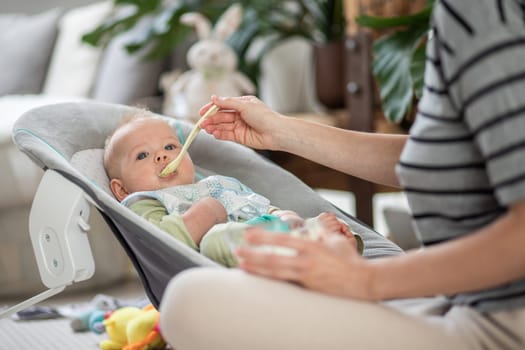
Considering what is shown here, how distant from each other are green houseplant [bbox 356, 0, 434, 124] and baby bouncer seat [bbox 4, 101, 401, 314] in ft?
2.18

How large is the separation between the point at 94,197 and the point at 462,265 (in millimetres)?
556

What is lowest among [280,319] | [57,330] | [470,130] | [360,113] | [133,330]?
[57,330]

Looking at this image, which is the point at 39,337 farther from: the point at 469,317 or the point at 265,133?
the point at 469,317

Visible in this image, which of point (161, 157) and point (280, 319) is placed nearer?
point (280, 319)

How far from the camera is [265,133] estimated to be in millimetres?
1255

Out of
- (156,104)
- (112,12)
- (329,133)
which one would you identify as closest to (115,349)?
(329,133)

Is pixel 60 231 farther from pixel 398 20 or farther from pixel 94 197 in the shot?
pixel 398 20

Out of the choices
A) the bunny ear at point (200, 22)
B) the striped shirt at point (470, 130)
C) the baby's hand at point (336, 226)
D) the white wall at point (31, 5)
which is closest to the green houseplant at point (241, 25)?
the bunny ear at point (200, 22)

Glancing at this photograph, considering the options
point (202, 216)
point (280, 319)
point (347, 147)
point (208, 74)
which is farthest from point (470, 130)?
point (208, 74)

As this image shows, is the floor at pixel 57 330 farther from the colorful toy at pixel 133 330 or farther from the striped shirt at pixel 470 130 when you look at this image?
the striped shirt at pixel 470 130

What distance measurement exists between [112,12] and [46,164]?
6.99 feet

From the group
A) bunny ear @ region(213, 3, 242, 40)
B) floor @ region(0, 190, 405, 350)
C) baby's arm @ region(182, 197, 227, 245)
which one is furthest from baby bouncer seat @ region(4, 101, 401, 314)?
bunny ear @ region(213, 3, 242, 40)

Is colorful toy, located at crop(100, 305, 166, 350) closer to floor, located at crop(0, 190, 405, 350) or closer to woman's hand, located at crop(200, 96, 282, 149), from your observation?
floor, located at crop(0, 190, 405, 350)

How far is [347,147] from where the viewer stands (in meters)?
1.18
